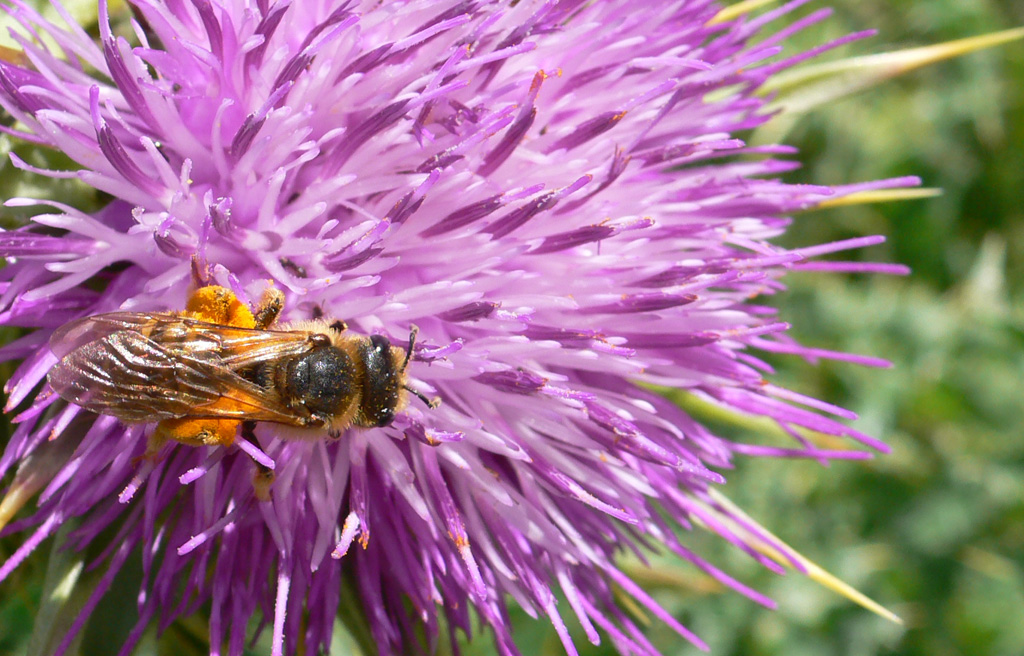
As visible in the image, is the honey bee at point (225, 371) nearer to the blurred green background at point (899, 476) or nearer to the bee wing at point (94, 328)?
the bee wing at point (94, 328)

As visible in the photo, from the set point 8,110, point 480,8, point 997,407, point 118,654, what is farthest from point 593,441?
point 997,407

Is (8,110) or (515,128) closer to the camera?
(8,110)

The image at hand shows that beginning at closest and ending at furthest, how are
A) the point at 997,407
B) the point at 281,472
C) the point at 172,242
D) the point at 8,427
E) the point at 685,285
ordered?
1. the point at 172,242
2. the point at 281,472
3. the point at 8,427
4. the point at 685,285
5. the point at 997,407

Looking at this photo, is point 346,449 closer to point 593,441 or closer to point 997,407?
point 593,441

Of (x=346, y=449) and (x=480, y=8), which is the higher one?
(x=480, y=8)

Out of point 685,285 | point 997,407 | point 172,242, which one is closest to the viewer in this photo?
point 172,242

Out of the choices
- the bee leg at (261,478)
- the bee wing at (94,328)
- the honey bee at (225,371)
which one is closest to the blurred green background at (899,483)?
the bee leg at (261,478)
